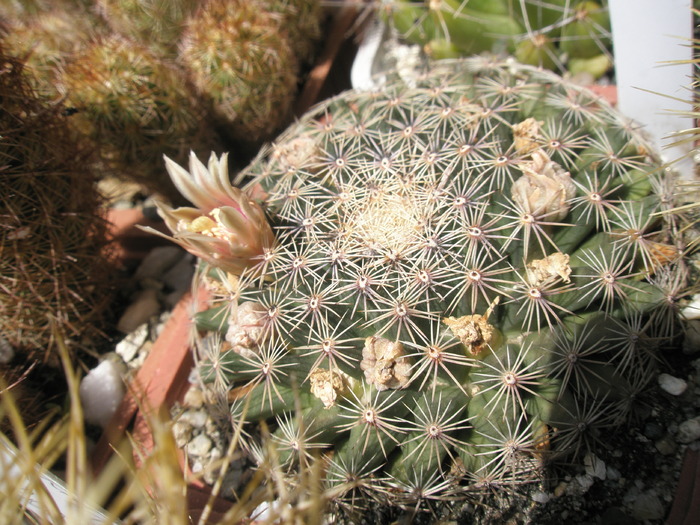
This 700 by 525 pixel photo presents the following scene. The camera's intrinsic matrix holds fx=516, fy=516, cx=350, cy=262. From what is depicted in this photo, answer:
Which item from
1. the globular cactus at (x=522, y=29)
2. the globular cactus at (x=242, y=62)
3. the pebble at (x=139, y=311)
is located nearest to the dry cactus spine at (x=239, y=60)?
the globular cactus at (x=242, y=62)

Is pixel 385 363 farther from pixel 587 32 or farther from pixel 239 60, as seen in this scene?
pixel 587 32

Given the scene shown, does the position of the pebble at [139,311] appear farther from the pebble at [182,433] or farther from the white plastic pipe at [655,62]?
the white plastic pipe at [655,62]

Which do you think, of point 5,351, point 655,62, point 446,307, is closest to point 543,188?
point 446,307

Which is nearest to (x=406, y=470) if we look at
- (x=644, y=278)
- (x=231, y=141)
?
(x=644, y=278)

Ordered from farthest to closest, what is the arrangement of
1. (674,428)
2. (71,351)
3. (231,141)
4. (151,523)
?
(231,141) < (71,351) < (674,428) < (151,523)

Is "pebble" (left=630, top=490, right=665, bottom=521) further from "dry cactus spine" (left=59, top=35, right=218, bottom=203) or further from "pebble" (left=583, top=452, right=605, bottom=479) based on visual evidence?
"dry cactus spine" (left=59, top=35, right=218, bottom=203)

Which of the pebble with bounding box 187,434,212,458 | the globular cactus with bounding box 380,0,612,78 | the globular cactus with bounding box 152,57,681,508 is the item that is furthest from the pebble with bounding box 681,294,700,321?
the pebble with bounding box 187,434,212,458

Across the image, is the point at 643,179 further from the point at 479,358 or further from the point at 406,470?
the point at 406,470

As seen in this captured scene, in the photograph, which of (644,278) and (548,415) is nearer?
(548,415)
